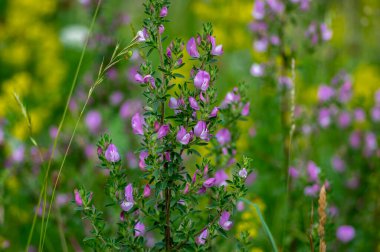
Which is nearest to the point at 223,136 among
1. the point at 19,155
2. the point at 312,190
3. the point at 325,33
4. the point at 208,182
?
the point at 312,190

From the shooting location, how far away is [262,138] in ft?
11.0

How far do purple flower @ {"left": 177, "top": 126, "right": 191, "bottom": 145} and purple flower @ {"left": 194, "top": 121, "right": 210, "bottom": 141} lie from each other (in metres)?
0.02

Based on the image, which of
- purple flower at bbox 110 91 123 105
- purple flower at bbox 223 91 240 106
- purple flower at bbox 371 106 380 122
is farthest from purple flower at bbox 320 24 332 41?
purple flower at bbox 110 91 123 105

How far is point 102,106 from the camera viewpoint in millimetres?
3242

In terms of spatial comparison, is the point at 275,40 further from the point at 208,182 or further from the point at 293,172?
the point at 208,182

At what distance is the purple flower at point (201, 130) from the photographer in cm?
138

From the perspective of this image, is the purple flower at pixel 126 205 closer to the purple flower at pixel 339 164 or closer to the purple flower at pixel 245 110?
the purple flower at pixel 245 110

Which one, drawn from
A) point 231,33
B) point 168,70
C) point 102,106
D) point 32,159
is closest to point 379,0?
point 231,33

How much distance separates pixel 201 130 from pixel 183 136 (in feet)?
0.15

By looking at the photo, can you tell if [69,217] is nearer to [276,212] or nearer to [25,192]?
[25,192]

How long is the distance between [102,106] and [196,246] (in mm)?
1945

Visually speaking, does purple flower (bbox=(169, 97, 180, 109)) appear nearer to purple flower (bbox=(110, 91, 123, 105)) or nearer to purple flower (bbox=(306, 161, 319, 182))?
purple flower (bbox=(306, 161, 319, 182))

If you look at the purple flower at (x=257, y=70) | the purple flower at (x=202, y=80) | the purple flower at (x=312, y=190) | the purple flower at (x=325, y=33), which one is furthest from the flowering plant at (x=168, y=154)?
the purple flower at (x=325, y=33)

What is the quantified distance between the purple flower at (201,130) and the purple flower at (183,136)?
0.08 feet
